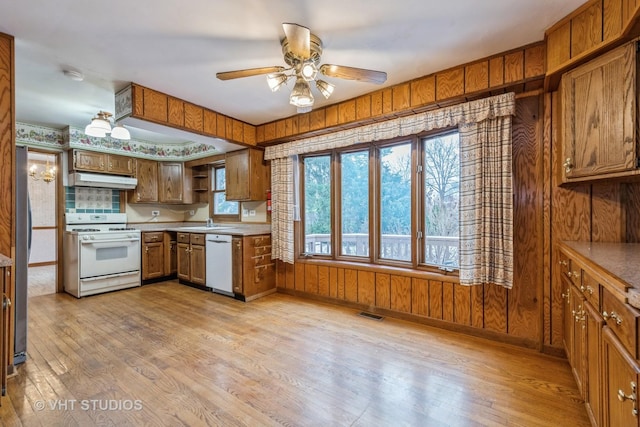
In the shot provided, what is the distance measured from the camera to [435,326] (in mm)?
2850

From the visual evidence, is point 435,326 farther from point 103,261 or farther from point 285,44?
point 103,261

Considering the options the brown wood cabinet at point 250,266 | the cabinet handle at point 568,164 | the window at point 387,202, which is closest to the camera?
the cabinet handle at point 568,164

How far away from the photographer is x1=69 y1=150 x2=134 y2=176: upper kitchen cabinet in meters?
4.20

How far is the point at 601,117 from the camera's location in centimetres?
173

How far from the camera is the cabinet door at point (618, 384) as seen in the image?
982 millimetres

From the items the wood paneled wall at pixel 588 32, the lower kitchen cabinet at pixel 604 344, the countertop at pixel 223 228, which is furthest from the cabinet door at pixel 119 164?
the lower kitchen cabinet at pixel 604 344

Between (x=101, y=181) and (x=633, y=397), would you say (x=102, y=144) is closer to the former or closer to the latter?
(x=101, y=181)

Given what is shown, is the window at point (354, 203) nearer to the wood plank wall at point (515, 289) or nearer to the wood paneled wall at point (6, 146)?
the wood plank wall at point (515, 289)

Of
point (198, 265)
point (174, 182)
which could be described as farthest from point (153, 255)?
point (174, 182)

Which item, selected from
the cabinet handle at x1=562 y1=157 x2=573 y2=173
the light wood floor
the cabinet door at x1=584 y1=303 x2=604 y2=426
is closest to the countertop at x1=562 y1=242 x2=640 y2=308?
the cabinet door at x1=584 y1=303 x2=604 y2=426

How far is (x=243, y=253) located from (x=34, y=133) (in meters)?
3.42

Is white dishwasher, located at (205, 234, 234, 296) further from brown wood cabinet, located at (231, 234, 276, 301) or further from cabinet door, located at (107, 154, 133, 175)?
cabinet door, located at (107, 154, 133, 175)

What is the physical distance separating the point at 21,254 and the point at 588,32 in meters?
4.28

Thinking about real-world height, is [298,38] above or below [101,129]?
above
